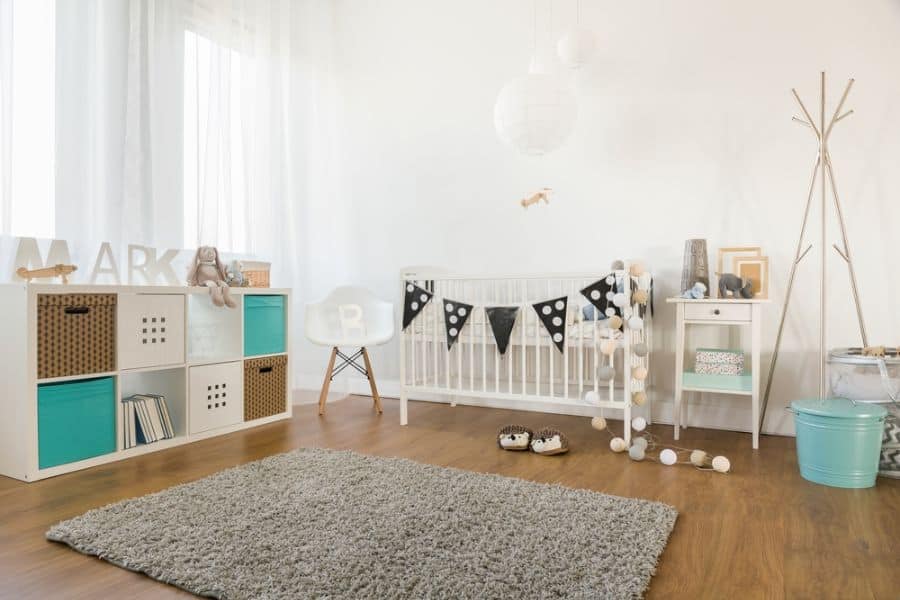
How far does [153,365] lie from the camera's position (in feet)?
7.52

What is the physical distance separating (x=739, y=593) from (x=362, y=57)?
3.50m

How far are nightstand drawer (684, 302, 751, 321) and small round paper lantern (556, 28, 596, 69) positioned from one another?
135 centimetres

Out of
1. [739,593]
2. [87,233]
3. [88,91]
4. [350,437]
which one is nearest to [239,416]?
[350,437]

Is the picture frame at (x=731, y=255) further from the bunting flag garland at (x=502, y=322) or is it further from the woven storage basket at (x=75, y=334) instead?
the woven storage basket at (x=75, y=334)

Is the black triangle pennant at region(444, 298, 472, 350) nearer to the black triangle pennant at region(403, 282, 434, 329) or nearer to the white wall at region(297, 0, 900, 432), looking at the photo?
the black triangle pennant at region(403, 282, 434, 329)

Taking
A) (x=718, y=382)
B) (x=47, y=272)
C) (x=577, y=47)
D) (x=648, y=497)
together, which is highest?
(x=577, y=47)

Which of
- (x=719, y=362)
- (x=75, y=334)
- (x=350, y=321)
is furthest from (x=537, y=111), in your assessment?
(x=75, y=334)

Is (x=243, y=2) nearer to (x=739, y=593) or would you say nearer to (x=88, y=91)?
(x=88, y=91)

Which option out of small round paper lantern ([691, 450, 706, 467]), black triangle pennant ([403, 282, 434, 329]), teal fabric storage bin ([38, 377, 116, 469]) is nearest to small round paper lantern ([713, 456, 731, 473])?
small round paper lantern ([691, 450, 706, 467])

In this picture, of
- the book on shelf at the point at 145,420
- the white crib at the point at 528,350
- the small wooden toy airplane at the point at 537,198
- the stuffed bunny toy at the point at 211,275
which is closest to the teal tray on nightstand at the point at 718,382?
the white crib at the point at 528,350

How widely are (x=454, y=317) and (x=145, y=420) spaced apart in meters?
1.33

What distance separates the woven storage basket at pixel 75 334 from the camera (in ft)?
6.40

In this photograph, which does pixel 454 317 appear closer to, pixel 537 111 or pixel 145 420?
pixel 537 111

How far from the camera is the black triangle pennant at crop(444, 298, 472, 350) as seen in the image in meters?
2.64
